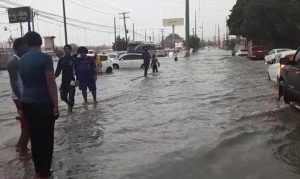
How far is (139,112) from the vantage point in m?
13.3

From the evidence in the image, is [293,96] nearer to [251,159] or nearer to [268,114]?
[268,114]

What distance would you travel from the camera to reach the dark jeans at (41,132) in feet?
21.3

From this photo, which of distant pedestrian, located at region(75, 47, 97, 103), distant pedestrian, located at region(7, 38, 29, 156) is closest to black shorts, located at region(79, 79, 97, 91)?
distant pedestrian, located at region(75, 47, 97, 103)

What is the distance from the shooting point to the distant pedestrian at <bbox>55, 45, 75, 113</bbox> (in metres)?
13.0

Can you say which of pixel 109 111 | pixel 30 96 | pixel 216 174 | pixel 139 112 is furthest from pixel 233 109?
pixel 30 96

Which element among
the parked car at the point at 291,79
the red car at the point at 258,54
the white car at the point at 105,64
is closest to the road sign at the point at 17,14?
the red car at the point at 258,54

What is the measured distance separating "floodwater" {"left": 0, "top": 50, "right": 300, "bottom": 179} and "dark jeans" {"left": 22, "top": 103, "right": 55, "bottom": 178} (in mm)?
442

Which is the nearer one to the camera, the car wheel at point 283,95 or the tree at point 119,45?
the car wheel at point 283,95

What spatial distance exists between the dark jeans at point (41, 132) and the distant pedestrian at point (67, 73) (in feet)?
20.6

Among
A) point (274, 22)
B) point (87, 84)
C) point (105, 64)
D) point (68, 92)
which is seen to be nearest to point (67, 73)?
point (68, 92)

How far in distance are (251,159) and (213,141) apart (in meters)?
1.48

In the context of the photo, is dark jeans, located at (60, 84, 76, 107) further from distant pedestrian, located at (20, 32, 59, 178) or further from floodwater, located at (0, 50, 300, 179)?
distant pedestrian, located at (20, 32, 59, 178)

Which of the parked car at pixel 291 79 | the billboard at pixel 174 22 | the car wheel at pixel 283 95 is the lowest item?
the car wheel at pixel 283 95

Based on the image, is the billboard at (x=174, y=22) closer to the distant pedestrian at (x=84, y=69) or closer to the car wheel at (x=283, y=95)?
the distant pedestrian at (x=84, y=69)
